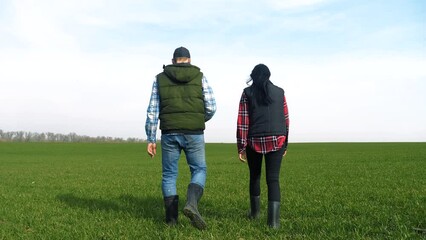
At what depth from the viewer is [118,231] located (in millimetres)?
6480

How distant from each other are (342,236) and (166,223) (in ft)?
8.76

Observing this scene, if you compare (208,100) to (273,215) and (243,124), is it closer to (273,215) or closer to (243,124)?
(243,124)

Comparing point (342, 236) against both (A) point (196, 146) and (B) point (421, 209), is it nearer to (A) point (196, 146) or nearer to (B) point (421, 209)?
(A) point (196, 146)

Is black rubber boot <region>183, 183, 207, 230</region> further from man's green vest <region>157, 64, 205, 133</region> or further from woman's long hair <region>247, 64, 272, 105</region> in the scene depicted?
woman's long hair <region>247, 64, 272, 105</region>

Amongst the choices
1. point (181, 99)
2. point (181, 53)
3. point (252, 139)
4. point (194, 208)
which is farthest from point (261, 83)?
point (194, 208)

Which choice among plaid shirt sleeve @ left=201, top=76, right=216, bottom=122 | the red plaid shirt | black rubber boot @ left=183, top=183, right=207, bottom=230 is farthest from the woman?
black rubber boot @ left=183, top=183, right=207, bottom=230

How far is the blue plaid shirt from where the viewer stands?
670 cm

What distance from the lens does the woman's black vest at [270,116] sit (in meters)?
6.25

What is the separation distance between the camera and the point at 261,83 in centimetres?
625

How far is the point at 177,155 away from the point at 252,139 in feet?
4.01

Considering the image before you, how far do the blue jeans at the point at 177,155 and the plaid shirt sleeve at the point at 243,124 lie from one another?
2.04 ft

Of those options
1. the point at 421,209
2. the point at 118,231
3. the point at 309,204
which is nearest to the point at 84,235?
the point at 118,231

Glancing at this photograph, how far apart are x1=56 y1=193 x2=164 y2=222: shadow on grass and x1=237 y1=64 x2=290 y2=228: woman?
2.08 m

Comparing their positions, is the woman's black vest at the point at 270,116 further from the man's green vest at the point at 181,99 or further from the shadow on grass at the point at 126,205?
the shadow on grass at the point at 126,205
